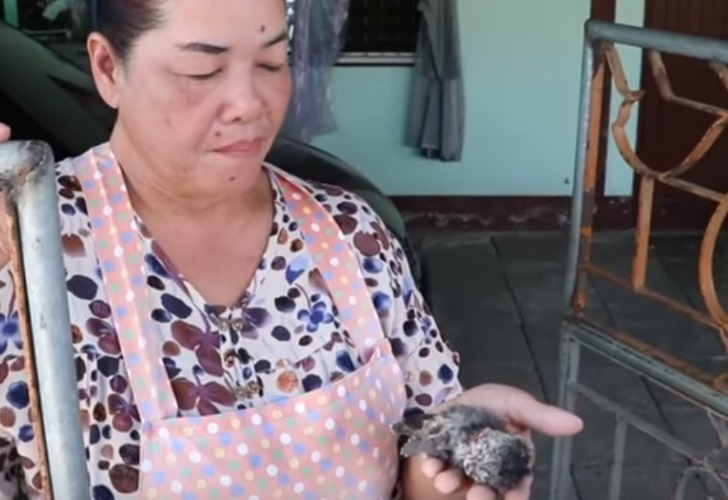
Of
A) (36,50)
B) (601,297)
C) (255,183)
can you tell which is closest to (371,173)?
(601,297)

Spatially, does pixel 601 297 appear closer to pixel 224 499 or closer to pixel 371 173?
pixel 371 173

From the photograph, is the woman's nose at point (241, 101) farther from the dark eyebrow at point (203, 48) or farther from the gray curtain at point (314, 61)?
the gray curtain at point (314, 61)

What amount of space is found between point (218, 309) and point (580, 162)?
796 mm

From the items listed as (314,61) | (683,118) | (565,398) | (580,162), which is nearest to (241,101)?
(580,162)

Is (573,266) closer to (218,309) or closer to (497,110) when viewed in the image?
(218,309)

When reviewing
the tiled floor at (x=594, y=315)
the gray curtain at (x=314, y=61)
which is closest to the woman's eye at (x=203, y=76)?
the tiled floor at (x=594, y=315)

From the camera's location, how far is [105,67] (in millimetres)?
1485

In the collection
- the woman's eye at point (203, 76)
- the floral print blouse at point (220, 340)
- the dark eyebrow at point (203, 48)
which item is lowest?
the floral print blouse at point (220, 340)

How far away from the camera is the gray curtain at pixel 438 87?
5.16m

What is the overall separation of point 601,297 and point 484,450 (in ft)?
11.7

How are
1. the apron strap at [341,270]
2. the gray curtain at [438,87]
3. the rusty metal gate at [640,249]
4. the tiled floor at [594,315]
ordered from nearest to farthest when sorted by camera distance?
the apron strap at [341,270]
the rusty metal gate at [640,249]
the tiled floor at [594,315]
the gray curtain at [438,87]

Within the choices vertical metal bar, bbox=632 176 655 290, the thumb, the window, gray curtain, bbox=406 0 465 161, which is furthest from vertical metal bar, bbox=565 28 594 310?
the window

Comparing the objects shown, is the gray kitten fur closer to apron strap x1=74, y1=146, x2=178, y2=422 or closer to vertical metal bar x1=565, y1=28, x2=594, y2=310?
apron strap x1=74, y1=146, x2=178, y2=422

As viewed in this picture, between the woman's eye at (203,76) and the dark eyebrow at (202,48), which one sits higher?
the dark eyebrow at (202,48)
